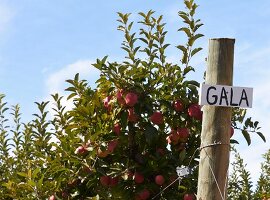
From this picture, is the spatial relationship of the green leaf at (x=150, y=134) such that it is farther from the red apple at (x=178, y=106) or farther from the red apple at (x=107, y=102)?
the red apple at (x=107, y=102)

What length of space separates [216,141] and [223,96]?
0.29 m

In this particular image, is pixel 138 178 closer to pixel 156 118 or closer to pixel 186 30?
pixel 156 118

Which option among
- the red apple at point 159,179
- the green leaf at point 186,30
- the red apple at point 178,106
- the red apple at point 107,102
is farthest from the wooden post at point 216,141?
the green leaf at point 186,30

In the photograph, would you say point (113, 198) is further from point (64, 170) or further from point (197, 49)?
point (197, 49)

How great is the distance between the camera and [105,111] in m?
5.24

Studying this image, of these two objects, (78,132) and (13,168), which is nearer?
(78,132)

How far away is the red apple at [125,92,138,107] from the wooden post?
922 millimetres

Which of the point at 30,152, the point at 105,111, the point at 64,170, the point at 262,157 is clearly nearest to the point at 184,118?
the point at 105,111

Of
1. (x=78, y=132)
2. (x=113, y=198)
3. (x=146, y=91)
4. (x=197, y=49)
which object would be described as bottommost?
(x=113, y=198)

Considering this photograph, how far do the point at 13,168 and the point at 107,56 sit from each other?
278 centimetres

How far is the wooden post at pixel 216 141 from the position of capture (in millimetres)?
4113

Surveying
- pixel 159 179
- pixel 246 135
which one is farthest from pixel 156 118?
pixel 246 135

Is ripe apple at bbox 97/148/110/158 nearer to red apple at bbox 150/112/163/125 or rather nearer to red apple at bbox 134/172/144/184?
red apple at bbox 134/172/144/184

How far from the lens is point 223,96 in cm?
408
